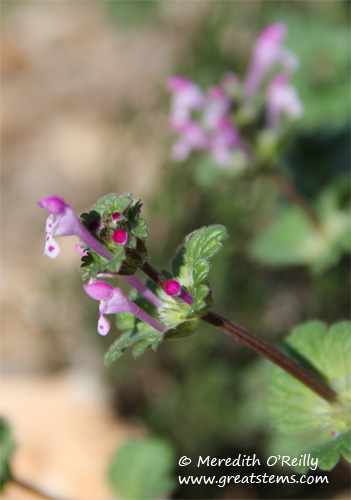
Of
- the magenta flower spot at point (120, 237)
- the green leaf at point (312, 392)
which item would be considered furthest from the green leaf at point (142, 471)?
the magenta flower spot at point (120, 237)

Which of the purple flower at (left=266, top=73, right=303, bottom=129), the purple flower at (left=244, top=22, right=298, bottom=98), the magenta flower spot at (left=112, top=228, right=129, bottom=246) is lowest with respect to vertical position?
the magenta flower spot at (left=112, top=228, right=129, bottom=246)

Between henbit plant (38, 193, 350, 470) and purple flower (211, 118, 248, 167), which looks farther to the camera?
purple flower (211, 118, 248, 167)

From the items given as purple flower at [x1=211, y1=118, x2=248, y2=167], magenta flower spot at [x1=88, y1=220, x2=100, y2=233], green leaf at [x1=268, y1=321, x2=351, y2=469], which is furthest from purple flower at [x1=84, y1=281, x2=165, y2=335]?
purple flower at [x1=211, y1=118, x2=248, y2=167]

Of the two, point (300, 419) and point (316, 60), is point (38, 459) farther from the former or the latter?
point (316, 60)

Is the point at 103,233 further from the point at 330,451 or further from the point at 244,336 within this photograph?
the point at 330,451

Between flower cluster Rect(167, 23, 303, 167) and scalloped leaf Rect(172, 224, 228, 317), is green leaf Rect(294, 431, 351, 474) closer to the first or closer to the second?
scalloped leaf Rect(172, 224, 228, 317)

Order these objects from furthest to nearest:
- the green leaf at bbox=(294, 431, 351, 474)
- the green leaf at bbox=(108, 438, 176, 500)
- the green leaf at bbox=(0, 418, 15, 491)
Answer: the green leaf at bbox=(108, 438, 176, 500) → the green leaf at bbox=(0, 418, 15, 491) → the green leaf at bbox=(294, 431, 351, 474)

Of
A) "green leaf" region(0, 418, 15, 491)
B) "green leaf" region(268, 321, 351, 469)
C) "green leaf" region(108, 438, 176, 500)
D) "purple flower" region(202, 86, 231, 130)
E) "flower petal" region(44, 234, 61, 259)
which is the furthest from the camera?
"purple flower" region(202, 86, 231, 130)
